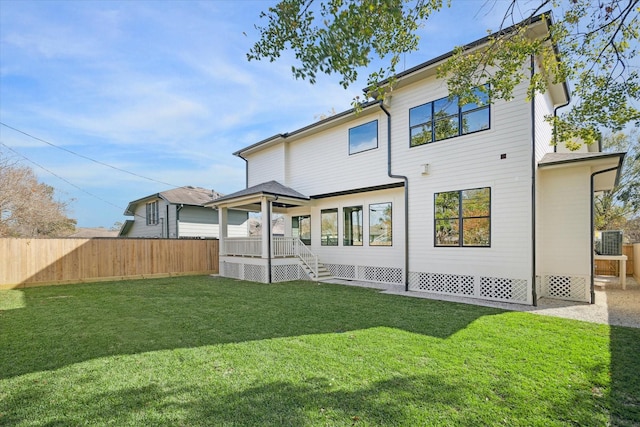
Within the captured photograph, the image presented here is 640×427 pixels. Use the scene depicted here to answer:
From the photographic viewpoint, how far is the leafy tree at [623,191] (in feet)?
66.7

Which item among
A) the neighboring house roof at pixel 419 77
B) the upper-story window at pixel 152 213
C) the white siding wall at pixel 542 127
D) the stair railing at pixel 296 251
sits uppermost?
the neighboring house roof at pixel 419 77

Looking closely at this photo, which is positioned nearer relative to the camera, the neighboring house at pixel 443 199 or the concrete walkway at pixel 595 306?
the concrete walkway at pixel 595 306

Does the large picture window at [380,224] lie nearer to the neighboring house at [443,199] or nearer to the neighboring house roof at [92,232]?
the neighboring house at [443,199]

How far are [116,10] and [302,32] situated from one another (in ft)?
25.1

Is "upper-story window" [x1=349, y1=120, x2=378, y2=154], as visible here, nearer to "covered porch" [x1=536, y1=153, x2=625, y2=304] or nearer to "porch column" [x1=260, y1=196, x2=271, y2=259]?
"porch column" [x1=260, y1=196, x2=271, y2=259]

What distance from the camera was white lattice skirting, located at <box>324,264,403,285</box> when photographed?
34.3ft

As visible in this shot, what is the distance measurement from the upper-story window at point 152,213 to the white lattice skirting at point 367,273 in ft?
46.3

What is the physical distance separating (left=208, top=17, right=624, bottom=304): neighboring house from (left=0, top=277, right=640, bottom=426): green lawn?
2301 mm

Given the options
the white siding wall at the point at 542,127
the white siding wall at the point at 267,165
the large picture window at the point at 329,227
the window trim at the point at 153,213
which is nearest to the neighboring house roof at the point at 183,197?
the window trim at the point at 153,213

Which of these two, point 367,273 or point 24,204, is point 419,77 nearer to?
point 367,273

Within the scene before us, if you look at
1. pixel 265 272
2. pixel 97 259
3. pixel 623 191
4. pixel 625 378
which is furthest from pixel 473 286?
pixel 623 191

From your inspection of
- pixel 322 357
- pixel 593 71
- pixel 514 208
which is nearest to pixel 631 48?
pixel 593 71

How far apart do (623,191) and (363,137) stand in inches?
841

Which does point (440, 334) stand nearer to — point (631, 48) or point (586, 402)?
point (586, 402)
